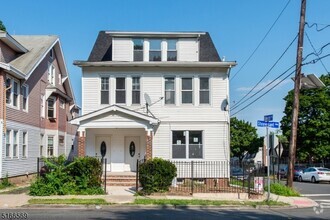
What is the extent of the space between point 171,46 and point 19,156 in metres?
10.8

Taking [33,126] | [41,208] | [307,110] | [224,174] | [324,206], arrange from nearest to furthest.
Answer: [41,208]
[324,206]
[224,174]
[33,126]
[307,110]

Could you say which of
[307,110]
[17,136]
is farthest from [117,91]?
[307,110]

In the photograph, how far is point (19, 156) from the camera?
25.3m

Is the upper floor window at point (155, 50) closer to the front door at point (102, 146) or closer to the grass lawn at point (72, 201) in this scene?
the front door at point (102, 146)

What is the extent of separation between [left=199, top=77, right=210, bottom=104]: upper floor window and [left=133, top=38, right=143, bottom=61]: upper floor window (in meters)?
3.73

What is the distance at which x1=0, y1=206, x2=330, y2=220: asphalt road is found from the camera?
42.7ft

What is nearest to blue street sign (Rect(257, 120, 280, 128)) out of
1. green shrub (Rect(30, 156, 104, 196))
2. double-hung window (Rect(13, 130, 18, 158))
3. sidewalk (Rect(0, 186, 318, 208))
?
sidewalk (Rect(0, 186, 318, 208))

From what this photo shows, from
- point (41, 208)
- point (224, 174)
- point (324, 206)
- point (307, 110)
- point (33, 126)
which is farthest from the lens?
point (307, 110)

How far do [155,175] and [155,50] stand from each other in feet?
30.3

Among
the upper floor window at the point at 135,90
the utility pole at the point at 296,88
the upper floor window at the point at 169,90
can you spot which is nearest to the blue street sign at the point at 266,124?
the utility pole at the point at 296,88

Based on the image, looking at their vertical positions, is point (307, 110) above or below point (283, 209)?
above

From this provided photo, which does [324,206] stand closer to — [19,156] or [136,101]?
[136,101]

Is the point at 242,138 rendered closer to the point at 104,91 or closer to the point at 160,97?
the point at 160,97

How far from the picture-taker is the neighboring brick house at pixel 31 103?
23500 millimetres
